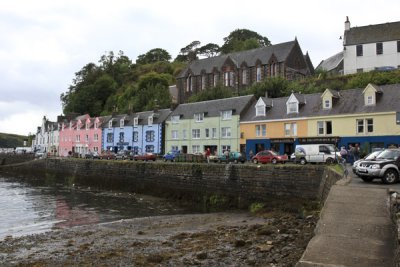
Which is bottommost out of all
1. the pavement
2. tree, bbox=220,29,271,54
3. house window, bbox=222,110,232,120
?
the pavement

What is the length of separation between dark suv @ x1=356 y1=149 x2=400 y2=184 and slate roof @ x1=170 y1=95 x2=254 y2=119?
100 ft

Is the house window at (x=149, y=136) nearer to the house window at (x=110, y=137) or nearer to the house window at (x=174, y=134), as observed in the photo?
the house window at (x=174, y=134)

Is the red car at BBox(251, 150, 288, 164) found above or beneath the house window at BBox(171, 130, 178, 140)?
beneath

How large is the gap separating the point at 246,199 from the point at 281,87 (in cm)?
3520

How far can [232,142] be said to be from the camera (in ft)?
163

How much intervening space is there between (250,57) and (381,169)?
193 ft

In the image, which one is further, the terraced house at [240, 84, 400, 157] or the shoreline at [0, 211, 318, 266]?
the terraced house at [240, 84, 400, 157]

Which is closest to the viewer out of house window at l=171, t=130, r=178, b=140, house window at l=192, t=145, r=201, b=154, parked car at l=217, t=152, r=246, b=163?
parked car at l=217, t=152, r=246, b=163

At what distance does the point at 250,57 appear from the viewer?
7538 centimetres

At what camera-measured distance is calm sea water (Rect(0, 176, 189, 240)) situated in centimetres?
2255

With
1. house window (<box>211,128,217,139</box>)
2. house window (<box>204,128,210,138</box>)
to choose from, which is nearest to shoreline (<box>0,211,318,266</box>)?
house window (<box>211,128,217,139</box>)

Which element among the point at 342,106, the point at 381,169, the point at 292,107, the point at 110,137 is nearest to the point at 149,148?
the point at 110,137

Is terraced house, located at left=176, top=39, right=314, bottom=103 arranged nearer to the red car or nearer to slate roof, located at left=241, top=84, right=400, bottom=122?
slate roof, located at left=241, top=84, right=400, bottom=122

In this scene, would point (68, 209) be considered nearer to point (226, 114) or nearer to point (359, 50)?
point (226, 114)
